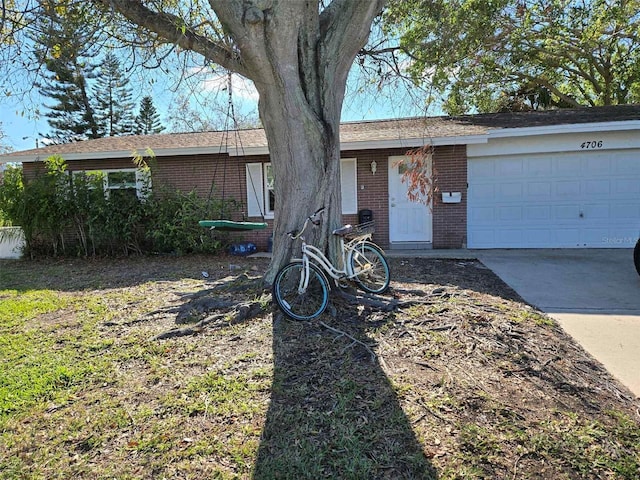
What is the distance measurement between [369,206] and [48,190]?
26.2 feet

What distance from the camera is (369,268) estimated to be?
5.31m

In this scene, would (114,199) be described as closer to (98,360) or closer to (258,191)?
(258,191)

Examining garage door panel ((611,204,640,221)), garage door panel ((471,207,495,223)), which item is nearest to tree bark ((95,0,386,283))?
garage door panel ((471,207,495,223))

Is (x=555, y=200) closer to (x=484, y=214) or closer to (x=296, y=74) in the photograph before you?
(x=484, y=214)

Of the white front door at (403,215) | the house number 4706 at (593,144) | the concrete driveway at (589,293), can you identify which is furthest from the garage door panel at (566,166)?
the white front door at (403,215)

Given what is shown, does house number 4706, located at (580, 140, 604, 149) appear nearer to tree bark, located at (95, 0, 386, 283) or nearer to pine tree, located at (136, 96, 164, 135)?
tree bark, located at (95, 0, 386, 283)

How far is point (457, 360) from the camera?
341cm

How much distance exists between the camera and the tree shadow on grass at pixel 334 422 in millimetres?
2230

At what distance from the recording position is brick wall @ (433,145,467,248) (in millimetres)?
10109

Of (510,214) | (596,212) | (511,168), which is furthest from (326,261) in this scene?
(596,212)

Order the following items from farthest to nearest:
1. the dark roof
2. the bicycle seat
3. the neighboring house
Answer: the dark roof, the neighboring house, the bicycle seat

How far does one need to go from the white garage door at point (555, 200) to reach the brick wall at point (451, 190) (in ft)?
0.76

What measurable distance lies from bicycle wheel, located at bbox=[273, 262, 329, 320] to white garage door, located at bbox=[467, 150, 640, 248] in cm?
677

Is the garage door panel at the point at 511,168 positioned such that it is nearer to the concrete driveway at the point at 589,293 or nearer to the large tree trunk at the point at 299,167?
the concrete driveway at the point at 589,293
